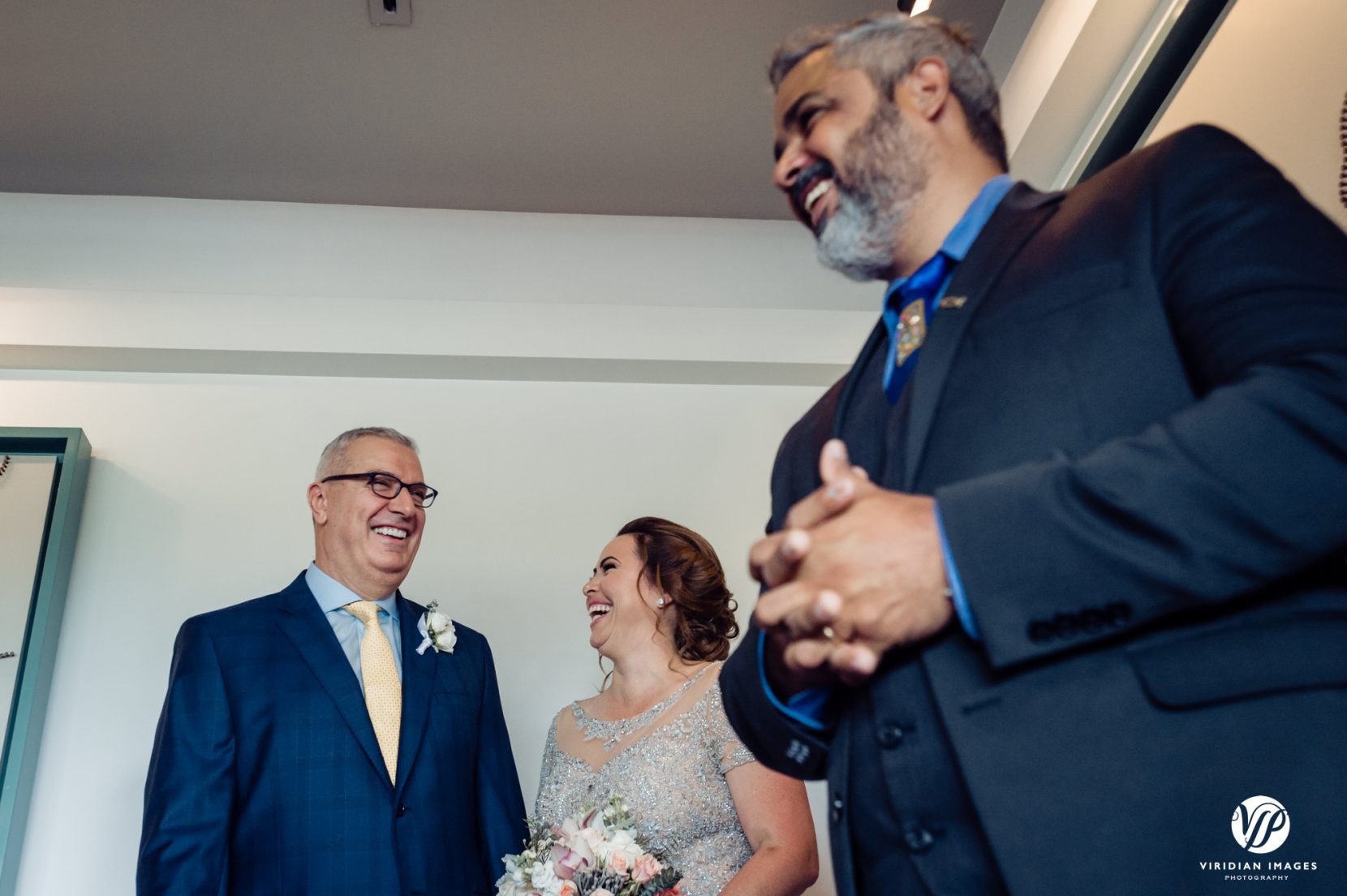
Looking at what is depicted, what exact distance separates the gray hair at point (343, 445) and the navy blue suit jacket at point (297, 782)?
1.63 ft

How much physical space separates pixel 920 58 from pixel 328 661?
94.6 inches

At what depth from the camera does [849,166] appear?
4.64ft

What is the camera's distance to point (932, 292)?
1299 mm

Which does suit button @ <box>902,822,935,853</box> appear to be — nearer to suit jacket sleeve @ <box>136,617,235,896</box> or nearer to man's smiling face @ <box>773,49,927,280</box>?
man's smiling face @ <box>773,49,927,280</box>

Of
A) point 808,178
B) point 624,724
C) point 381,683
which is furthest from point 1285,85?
point 381,683

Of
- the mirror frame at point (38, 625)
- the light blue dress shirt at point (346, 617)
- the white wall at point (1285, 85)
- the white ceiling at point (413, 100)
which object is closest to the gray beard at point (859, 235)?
the white wall at point (1285, 85)

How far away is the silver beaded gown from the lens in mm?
3131

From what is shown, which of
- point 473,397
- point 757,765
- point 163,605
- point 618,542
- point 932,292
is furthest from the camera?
point 473,397

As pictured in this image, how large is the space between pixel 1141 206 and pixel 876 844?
0.64 metres

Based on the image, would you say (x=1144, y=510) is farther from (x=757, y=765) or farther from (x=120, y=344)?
(x=120, y=344)

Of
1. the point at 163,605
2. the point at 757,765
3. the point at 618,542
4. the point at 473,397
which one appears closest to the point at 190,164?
the point at 473,397

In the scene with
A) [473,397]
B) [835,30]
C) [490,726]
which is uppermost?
[473,397]

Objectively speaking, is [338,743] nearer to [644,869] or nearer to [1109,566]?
[644,869]

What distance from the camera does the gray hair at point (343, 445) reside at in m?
3.79
